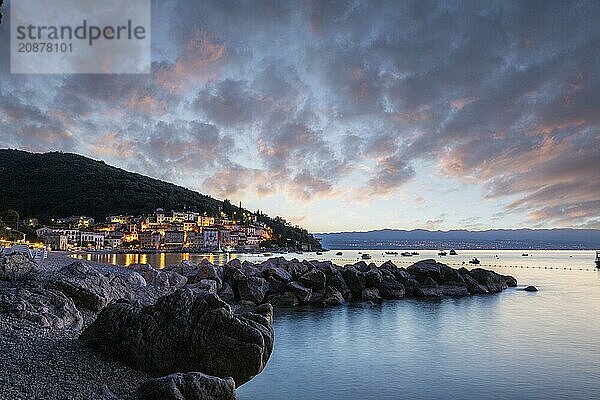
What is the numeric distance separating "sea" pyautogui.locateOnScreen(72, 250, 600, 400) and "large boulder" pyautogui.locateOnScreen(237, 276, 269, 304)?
225 centimetres

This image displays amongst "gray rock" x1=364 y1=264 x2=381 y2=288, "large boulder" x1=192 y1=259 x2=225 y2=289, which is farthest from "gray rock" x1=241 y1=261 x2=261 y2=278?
"gray rock" x1=364 y1=264 x2=381 y2=288

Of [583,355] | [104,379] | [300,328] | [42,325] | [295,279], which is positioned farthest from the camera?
[295,279]

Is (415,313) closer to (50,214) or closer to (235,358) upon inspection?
(235,358)

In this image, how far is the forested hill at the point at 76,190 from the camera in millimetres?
120438

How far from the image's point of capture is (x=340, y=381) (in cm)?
1298

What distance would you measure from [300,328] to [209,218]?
477 feet

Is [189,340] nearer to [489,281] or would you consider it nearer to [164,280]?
[164,280]

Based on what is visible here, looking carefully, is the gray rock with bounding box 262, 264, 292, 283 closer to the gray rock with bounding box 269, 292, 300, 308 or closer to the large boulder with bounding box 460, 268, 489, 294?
the gray rock with bounding box 269, 292, 300, 308

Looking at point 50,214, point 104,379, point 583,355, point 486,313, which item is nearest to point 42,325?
point 104,379

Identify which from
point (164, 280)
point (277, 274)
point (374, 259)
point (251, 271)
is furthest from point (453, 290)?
point (374, 259)

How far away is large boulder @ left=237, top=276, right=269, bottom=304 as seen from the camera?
26219 millimetres

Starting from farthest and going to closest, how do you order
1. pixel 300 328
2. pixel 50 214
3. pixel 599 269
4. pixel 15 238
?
1. pixel 50 214
2. pixel 599 269
3. pixel 15 238
4. pixel 300 328

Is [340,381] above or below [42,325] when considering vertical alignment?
below

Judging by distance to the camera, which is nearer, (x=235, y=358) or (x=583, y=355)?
(x=235, y=358)
